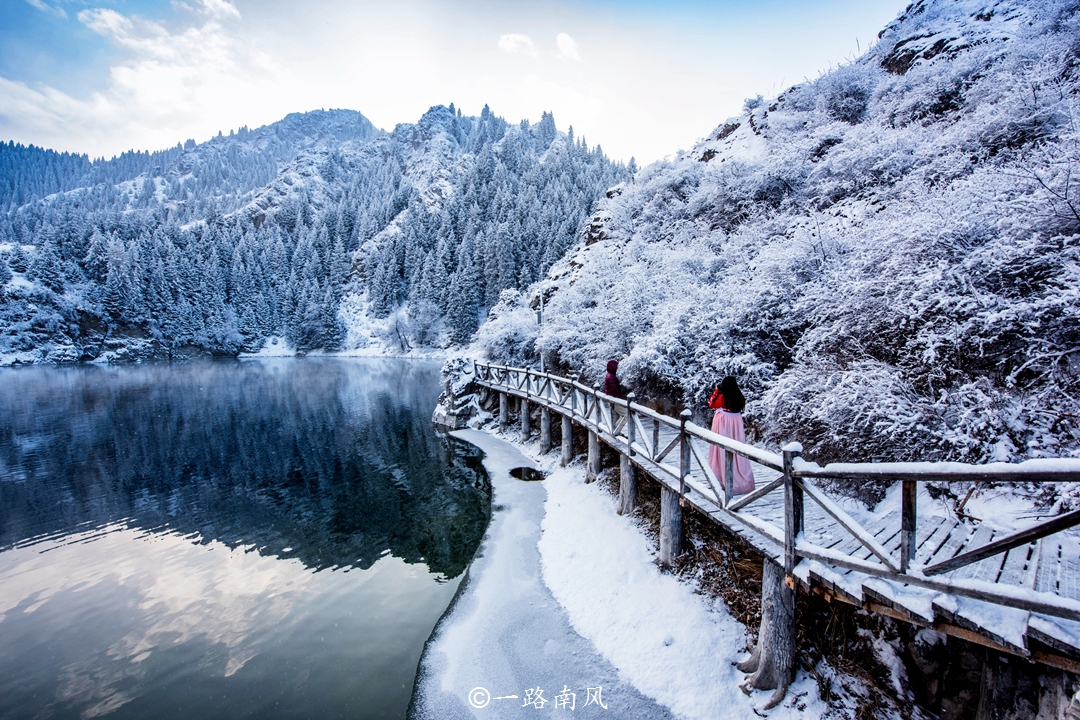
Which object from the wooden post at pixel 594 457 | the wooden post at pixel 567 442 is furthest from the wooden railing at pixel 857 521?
the wooden post at pixel 567 442

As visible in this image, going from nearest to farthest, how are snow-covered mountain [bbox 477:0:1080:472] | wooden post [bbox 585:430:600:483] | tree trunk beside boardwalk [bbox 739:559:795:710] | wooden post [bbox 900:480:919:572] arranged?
1. wooden post [bbox 900:480:919:572]
2. tree trunk beside boardwalk [bbox 739:559:795:710]
3. snow-covered mountain [bbox 477:0:1080:472]
4. wooden post [bbox 585:430:600:483]

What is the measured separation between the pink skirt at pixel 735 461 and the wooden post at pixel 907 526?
251 centimetres

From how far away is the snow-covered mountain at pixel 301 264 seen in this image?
64.6 m

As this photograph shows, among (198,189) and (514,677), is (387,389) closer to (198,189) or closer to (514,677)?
(514,677)

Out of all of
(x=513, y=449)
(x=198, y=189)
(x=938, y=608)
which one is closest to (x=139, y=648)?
(x=938, y=608)

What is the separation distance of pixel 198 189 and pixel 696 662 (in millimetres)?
208306

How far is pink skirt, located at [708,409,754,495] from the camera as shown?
5988 millimetres

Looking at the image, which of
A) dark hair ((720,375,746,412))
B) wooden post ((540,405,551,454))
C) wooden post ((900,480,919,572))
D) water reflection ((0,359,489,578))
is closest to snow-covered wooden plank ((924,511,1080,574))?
wooden post ((900,480,919,572))

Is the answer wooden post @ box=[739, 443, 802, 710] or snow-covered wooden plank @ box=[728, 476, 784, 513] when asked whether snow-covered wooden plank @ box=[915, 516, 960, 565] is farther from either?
snow-covered wooden plank @ box=[728, 476, 784, 513]

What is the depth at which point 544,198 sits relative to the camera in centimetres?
7969

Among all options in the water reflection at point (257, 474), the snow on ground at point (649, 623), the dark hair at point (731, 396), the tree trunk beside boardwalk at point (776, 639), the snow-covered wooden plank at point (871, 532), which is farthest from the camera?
the water reflection at point (257, 474)

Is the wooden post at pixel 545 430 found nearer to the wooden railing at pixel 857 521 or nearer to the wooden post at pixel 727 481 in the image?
the wooden railing at pixel 857 521

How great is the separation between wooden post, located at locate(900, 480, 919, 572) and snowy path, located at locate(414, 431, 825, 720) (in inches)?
81.6

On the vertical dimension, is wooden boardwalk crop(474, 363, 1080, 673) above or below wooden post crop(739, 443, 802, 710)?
above
